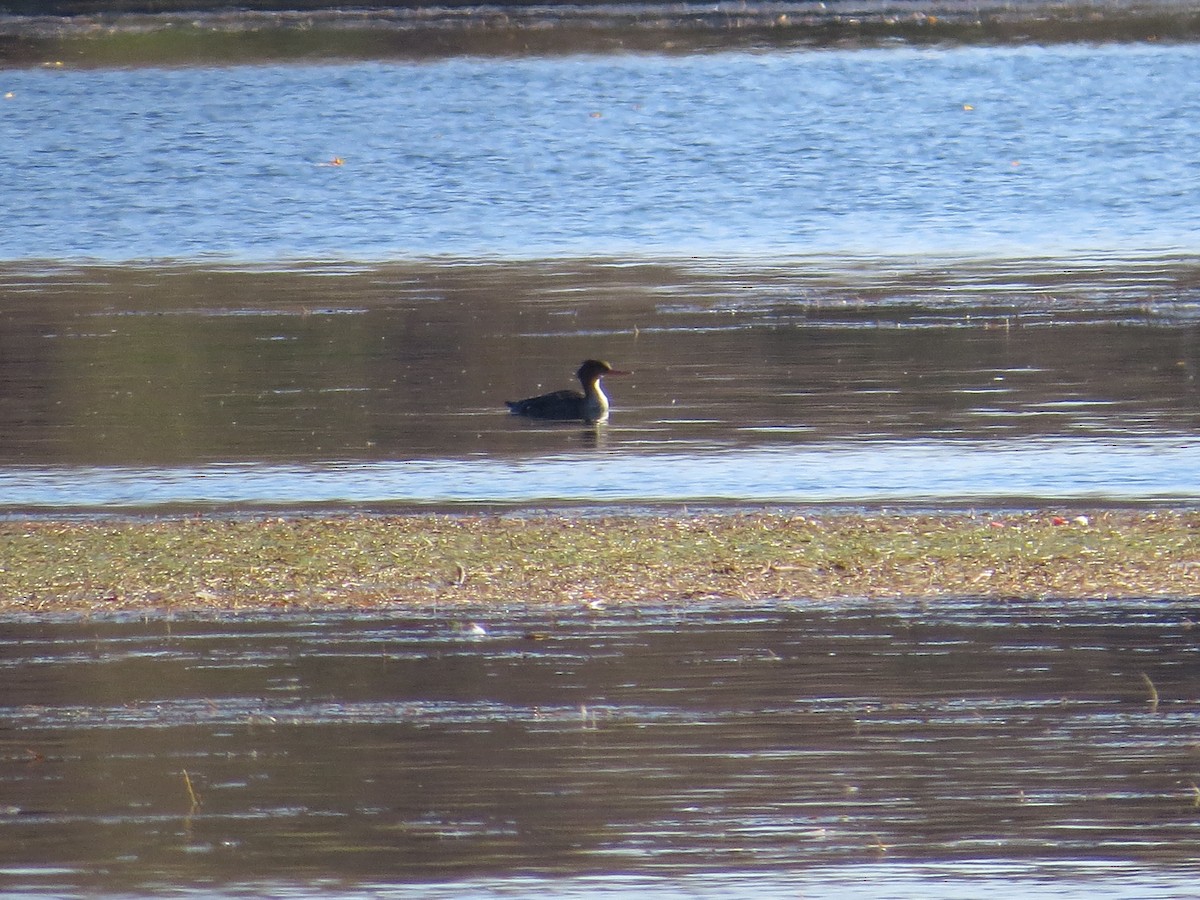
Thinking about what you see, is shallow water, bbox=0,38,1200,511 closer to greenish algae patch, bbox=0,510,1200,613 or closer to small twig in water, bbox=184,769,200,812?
greenish algae patch, bbox=0,510,1200,613

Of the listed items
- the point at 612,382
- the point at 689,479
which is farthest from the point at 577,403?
the point at 689,479

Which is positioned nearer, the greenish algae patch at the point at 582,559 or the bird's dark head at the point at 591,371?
the greenish algae patch at the point at 582,559

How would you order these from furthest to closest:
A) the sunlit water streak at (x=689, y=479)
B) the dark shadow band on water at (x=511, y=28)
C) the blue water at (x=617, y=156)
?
the dark shadow band on water at (x=511, y=28) → the blue water at (x=617, y=156) → the sunlit water streak at (x=689, y=479)

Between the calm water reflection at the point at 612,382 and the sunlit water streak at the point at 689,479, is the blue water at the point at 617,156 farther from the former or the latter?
the sunlit water streak at the point at 689,479

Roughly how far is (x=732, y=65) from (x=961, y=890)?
32.2 meters

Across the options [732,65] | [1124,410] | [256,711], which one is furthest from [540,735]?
[732,65]

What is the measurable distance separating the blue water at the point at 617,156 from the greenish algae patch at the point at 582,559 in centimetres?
1237

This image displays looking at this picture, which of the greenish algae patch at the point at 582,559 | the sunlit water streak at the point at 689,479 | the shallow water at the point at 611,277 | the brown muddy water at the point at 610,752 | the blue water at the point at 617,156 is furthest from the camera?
the blue water at the point at 617,156

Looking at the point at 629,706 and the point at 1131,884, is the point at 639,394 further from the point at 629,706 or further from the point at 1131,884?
the point at 1131,884

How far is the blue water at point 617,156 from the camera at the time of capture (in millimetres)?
24797

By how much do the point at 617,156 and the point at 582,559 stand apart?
68.7 feet

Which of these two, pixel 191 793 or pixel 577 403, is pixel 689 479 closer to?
pixel 577 403

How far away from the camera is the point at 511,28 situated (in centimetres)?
4206

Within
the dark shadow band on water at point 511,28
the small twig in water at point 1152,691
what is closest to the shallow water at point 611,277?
the dark shadow band on water at point 511,28
